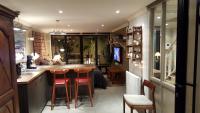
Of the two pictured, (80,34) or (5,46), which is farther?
(80,34)

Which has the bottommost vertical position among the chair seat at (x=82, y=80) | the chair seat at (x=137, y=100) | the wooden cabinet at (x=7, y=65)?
the chair seat at (x=137, y=100)

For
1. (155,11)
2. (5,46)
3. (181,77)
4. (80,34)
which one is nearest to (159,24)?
(155,11)

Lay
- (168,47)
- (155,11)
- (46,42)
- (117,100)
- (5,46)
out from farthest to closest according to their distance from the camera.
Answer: (46,42) → (117,100) → (155,11) → (168,47) → (5,46)

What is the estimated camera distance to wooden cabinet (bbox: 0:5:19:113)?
4.81ft

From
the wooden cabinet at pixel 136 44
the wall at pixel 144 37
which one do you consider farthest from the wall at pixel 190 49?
the wooden cabinet at pixel 136 44

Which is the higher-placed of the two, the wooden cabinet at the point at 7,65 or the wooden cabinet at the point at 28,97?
the wooden cabinet at the point at 7,65

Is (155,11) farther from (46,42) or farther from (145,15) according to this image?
(46,42)

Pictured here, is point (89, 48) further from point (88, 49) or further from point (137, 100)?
point (137, 100)

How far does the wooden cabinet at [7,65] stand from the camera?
1465 mm

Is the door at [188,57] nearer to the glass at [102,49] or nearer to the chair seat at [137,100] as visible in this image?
the chair seat at [137,100]

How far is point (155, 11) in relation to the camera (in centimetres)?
353

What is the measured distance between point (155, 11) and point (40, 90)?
9.74ft

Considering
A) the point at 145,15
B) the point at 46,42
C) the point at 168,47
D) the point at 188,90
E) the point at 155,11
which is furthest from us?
the point at 46,42

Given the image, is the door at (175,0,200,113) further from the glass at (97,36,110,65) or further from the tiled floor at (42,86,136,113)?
the glass at (97,36,110,65)
